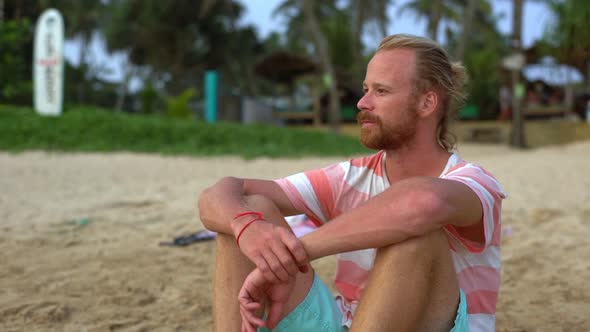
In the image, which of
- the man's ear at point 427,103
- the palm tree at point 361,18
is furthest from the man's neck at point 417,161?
the palm tree at point 361,18

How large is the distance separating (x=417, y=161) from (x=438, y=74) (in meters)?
0.27

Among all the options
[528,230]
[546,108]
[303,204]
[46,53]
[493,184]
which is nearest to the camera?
[493,184]

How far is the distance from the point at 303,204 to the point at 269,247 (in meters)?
0.39

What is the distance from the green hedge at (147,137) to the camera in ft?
31.3

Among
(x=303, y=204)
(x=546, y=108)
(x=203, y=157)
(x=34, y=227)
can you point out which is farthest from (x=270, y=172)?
(x=546, y=108)

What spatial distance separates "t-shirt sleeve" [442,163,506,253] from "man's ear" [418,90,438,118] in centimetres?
20

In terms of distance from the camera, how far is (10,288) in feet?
8.31

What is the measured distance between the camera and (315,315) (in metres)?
1.46

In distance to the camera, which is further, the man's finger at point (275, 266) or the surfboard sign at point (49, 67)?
the surfboard sign at point (49, 67)

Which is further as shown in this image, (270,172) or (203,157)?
(203,157)

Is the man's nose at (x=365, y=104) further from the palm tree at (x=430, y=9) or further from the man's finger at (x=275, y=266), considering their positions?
the palm tree at (x=430, y=9)

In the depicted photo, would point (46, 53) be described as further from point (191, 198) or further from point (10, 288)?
point (10, 288)

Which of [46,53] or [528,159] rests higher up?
[46,53]

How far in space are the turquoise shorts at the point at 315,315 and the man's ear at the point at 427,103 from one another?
53 cm
